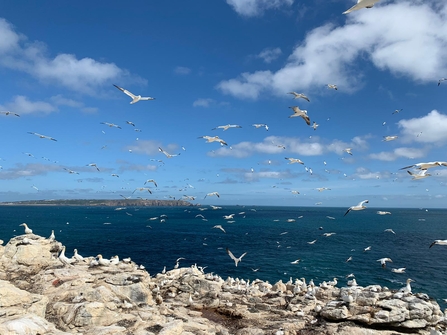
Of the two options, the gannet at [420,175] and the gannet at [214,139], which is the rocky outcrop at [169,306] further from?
the gannet at [214,139]

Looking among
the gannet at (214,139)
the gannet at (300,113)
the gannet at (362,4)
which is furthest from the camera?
the gannet at (214,139)

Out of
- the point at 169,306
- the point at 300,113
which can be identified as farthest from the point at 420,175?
the point at 169,306

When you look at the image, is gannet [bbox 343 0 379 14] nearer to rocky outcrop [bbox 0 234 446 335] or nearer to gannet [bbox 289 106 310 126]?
gannet [bbox 289 106 310 126]

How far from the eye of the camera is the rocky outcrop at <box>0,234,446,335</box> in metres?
12.3

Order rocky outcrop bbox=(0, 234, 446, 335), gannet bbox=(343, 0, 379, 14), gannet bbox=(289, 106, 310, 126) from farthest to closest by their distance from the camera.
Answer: gannet bbox=(289, 106, 310, 126)
rocky outcrop bbox=(0, 234, 446, 335)
gannet bbox=(343, 0, 379, 14)

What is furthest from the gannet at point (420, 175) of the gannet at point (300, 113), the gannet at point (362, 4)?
the gannet at point (362, 4)

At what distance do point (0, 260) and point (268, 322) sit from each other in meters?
18.3

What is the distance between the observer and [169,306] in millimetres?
18547

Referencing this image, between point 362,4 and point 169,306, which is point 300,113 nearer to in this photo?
point 362,4

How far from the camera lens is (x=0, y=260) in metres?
20.1

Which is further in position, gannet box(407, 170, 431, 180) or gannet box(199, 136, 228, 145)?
gannet box(199, 136, 228, 145)

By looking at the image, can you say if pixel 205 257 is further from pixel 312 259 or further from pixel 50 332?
pixel 50 332

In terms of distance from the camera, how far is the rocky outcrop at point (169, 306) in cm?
1234

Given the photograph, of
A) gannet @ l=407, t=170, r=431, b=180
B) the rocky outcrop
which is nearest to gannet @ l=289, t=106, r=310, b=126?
gannet @ l=407, t=170, r=431, b=180
